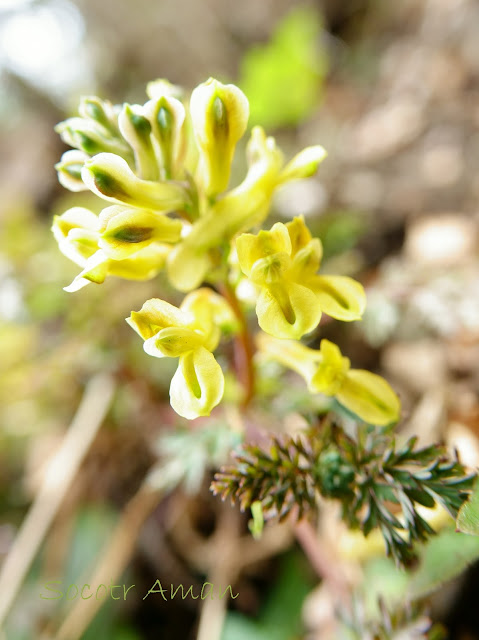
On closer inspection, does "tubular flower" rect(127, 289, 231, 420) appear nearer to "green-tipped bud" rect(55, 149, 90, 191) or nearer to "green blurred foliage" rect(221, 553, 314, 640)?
"green-tipped bud" rect(55, 149, 90, 191)

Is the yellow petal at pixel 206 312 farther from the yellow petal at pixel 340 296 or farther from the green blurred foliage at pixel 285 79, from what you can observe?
the green blurred foliage at pixel 285 79

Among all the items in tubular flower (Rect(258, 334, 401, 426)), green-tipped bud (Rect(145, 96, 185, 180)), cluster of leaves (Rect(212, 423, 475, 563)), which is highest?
green-tipped bud (Rect(145, 96, 185, 180))

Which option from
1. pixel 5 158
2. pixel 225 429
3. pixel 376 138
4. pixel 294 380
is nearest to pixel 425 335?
pixel 294 380

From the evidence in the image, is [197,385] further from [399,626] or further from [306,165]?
[399,626]

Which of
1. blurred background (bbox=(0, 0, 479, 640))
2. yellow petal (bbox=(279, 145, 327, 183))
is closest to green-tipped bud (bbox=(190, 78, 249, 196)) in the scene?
yellow petal (bbox=(279, 145, 327, 183))

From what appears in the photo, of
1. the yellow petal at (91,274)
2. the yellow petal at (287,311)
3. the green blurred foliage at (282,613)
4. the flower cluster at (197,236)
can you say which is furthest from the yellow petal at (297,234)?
the green blurred foliage at (282,613)

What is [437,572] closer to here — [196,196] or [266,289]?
[266,289]

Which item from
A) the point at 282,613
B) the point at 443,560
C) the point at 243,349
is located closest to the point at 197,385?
the point at 243,349

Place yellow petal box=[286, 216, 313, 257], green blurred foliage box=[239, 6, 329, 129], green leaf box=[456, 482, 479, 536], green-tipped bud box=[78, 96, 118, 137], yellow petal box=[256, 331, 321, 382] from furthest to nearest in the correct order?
green blurred foliage box=[239, 6, 329, 129] → yellow petal box=[256, 331, 321, 382] → green-tipped bud box=[78, 96, 118, 137] → yellow petal box=[286, 216, 313, 257] → green leaf box=[456, 482, 479, 536]
